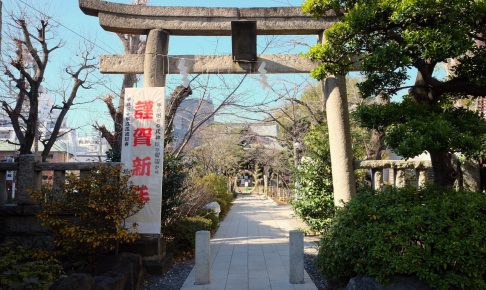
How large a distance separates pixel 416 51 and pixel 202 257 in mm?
4411

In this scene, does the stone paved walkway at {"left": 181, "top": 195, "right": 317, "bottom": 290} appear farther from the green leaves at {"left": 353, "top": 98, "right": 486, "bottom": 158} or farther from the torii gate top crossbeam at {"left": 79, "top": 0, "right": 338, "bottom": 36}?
the torii gate top crossbeam at {"left": 79, "top": 0, "right": 338, "bottom": 36}

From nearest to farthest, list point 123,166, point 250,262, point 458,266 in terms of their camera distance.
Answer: point 458,266, point 123,166, point 250,262

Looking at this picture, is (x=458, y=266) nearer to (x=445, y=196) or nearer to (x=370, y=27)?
(x=445, y=196)

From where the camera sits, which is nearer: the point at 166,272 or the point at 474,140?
the point at 474,140

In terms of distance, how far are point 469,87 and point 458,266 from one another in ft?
7.37

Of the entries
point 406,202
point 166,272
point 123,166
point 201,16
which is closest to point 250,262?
point 166,272

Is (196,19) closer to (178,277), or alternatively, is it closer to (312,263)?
(178,277)

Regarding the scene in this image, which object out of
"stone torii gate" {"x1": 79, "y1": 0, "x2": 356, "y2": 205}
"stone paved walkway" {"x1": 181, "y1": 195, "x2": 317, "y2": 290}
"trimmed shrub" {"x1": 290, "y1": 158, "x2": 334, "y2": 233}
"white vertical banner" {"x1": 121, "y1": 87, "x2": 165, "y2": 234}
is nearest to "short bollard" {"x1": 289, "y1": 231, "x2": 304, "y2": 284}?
"stone paved walkway" {"x1": 181, "y1": 195, "x2": 317, "y2": 290}

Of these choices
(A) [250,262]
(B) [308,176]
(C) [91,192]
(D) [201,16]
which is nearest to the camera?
(C) [91,192]

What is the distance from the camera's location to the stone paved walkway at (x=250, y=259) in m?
6.74

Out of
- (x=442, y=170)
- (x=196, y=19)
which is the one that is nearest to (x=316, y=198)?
(x=196, y=19)

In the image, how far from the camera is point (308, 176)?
454 inches

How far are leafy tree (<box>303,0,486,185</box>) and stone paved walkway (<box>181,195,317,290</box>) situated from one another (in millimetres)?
3148

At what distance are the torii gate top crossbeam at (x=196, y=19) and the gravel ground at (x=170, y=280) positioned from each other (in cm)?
466
